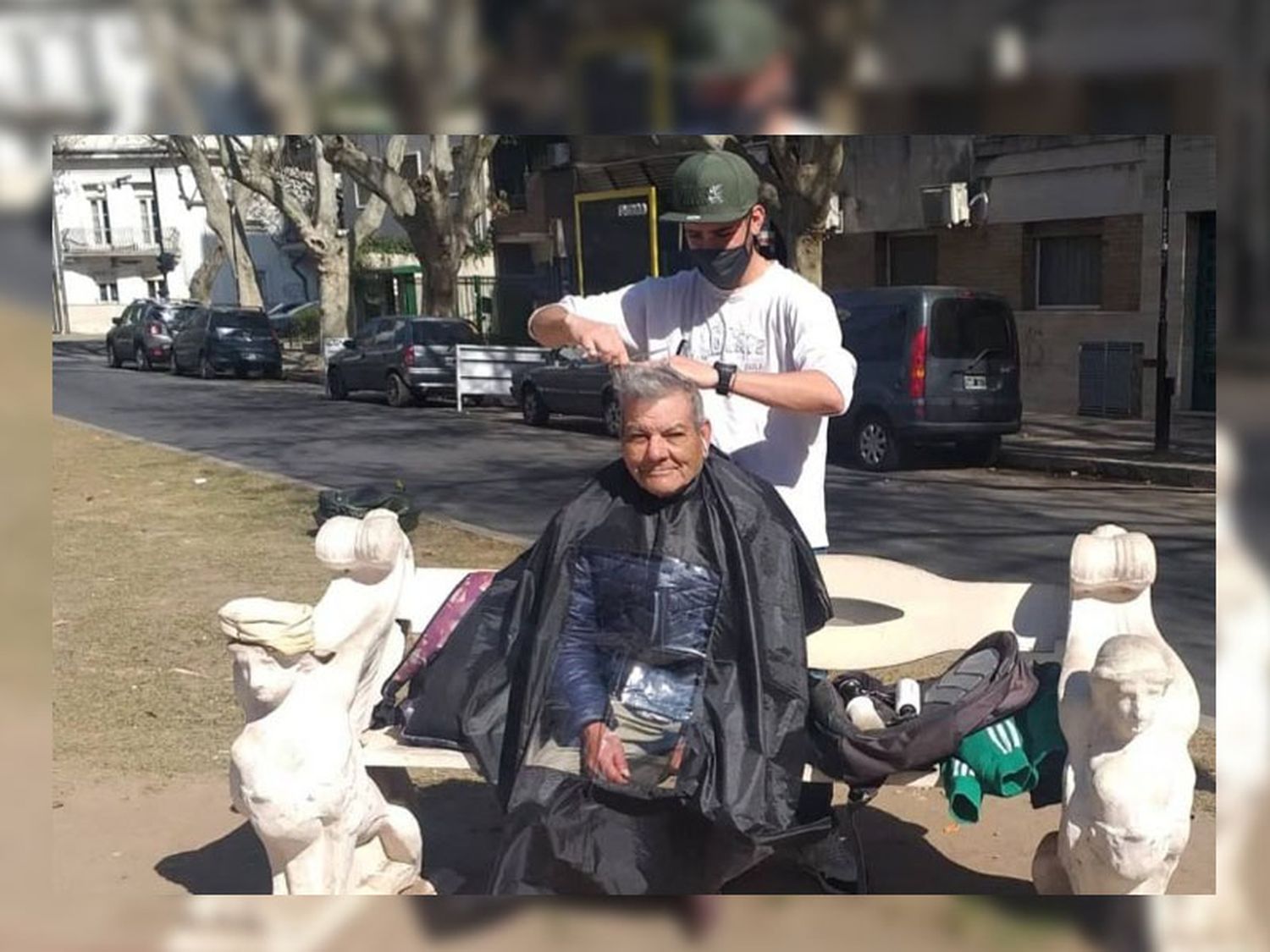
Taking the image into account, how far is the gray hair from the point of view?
274 cm

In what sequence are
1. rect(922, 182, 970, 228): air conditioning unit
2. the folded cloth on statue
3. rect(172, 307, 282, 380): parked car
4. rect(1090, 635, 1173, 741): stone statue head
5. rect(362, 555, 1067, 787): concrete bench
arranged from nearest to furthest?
rect(1090, 635, 1173, 741): stone statue head < the folded cloth on statue < rect(362, 555, 1067, 787): concrete bench < rect(922, 182, 970, 228): air conditioning unit < rect(172, 307, 282, 380): parked car

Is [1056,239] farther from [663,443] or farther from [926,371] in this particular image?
[663,443]

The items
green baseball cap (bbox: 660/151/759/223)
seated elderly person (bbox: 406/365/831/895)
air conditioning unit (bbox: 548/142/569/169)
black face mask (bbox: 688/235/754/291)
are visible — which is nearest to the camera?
seated elderly person (bbox: 406/365/831/895)

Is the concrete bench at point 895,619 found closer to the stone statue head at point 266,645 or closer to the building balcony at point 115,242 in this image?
the stone statue head at point 266,645

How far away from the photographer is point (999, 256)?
12.9ft

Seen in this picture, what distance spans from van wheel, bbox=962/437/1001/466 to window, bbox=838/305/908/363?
43cm

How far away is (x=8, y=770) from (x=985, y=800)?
2.78 m

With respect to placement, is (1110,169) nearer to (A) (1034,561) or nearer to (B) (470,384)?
(A) (1034,561)

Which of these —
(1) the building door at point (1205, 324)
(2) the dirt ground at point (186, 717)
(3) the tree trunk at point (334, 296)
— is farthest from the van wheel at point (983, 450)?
(3) the tree trunk at point (334, 296)

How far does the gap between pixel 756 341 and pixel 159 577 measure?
398cm

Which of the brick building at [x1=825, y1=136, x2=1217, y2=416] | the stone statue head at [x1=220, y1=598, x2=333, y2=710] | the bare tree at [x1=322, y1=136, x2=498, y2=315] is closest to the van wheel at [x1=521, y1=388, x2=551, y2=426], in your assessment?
the bare tree at [x1=322, y1=136, x2=498, y2=315]

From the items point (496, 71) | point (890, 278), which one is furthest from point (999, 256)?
point (496, 71)

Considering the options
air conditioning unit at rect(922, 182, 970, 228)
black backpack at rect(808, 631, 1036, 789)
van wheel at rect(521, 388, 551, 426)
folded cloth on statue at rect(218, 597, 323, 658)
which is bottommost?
black backpack at rect(808, 631, 1036, 789)

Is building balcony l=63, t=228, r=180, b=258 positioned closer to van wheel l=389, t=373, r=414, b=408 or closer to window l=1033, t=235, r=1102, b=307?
→ van wheel l=389, t=373, r=414, b=408
